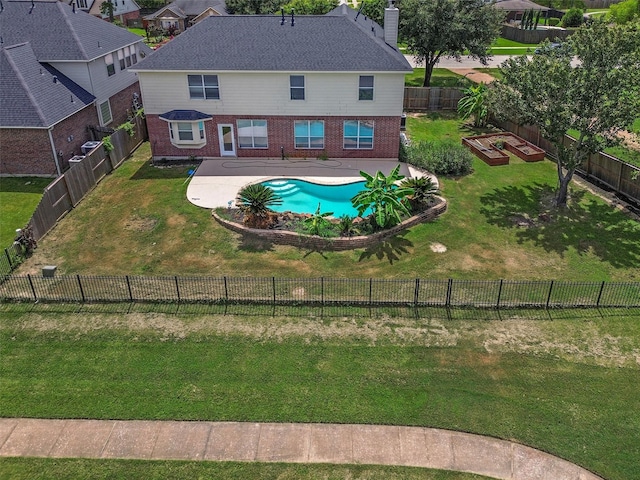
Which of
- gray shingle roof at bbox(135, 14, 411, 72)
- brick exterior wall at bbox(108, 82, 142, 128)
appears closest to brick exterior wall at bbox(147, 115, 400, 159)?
gray shingle roof at bbox(135, 14, 411, 72)

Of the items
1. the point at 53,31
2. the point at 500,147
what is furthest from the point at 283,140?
the point at 53,31

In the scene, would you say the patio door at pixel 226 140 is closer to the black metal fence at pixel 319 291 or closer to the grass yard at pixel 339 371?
Answer: the black metal fence at pixel 319 291

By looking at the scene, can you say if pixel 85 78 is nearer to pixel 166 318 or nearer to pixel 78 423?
pixel 166 318

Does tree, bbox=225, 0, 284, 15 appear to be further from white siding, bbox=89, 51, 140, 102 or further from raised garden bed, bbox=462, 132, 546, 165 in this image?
raised garden bed, bbox=462, 132, 546, 165

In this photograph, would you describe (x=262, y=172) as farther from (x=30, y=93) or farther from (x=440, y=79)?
(x=440, y=79)

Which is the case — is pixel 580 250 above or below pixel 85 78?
below

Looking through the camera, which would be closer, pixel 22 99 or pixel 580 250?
pixel 580 250

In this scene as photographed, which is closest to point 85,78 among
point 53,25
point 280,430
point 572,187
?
point 53,25

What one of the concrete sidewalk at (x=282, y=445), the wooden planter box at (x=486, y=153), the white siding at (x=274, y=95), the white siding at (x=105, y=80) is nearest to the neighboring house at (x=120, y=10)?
the white siding at (x=105, y=80)
